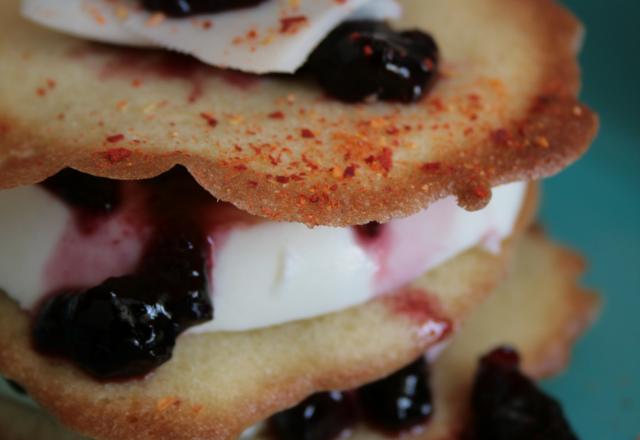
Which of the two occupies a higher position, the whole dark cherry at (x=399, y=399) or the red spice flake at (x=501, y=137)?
the red spice flake at (x=501, y=137)

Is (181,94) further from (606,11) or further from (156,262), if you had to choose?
(606,11)

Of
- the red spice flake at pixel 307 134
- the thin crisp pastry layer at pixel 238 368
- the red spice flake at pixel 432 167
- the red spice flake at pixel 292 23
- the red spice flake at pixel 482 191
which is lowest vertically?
the thin crisp pastry layer at pixel 238 368

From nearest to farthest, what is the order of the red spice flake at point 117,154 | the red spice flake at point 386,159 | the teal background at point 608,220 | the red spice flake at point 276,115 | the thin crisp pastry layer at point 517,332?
the red spice flake at point 117,154 < the red spice flake at point 386,159 < the red spice flake at point 276,115 < the thin crisp pastry layer at point 517,332 < the teal background at point 608,220

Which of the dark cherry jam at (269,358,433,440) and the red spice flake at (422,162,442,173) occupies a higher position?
the red spice flake at (422,162,442,173)

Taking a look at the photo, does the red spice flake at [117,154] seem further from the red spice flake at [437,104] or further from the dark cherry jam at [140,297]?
the red spice flake at [437,104]

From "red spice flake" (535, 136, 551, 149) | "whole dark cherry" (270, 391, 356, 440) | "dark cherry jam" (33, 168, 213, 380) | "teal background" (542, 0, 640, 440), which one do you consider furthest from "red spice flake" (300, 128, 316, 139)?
"teal background" (542, 0, 640, 440)

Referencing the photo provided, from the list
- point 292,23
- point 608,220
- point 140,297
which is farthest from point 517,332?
point 140,297

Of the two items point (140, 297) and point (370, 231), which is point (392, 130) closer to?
point (370, 231)

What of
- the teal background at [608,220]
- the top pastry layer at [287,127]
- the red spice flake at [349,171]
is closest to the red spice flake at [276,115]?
the top pastry layer at [287,127]

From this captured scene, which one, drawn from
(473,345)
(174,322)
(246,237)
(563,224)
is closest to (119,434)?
(174,322)

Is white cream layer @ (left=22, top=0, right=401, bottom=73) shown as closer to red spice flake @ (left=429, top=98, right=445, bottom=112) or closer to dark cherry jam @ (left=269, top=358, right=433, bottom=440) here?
red spice flake @ (left=429, top=98, right=445, bottom=112)
